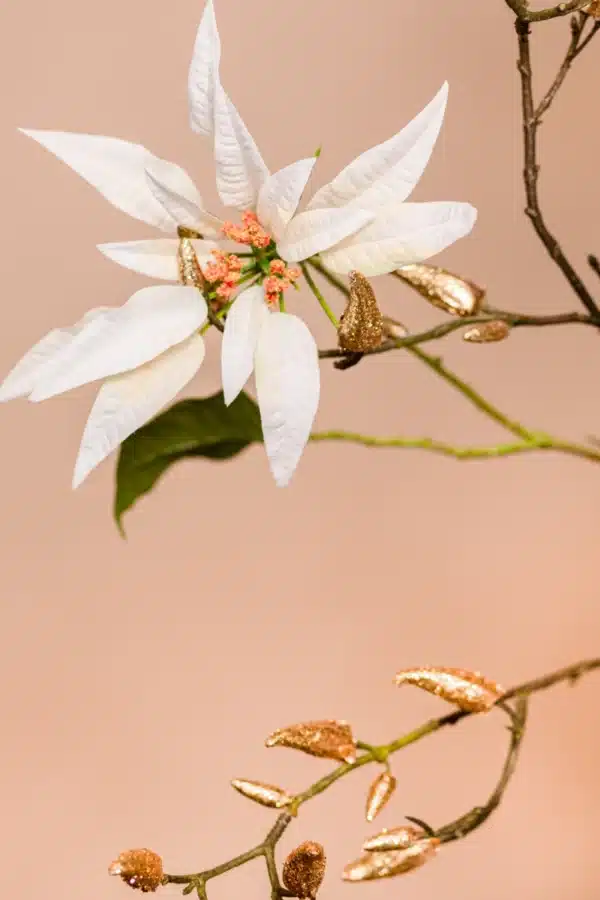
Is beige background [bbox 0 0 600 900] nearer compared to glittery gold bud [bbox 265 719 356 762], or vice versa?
glittery gold bud [bbox 265 719 356 762]

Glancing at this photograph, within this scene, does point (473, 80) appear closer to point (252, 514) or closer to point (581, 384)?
point (581, 384)

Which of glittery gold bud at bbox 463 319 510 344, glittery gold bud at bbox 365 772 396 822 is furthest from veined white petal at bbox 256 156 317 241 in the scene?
glittery gold bud at bbox 365 772 396 822

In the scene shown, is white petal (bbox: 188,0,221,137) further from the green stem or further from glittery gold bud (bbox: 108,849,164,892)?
glittery gold bud (bbox: 108,849,164,892)

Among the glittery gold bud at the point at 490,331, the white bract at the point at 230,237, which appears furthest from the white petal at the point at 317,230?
the glittery gold bud at the point at 490,331

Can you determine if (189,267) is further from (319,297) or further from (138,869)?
(138,869)

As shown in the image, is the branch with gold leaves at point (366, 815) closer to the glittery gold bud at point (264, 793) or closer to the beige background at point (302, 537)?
the glittery gold bud at point (264, 793)

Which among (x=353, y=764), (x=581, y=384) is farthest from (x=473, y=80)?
(x=353, y=764)
